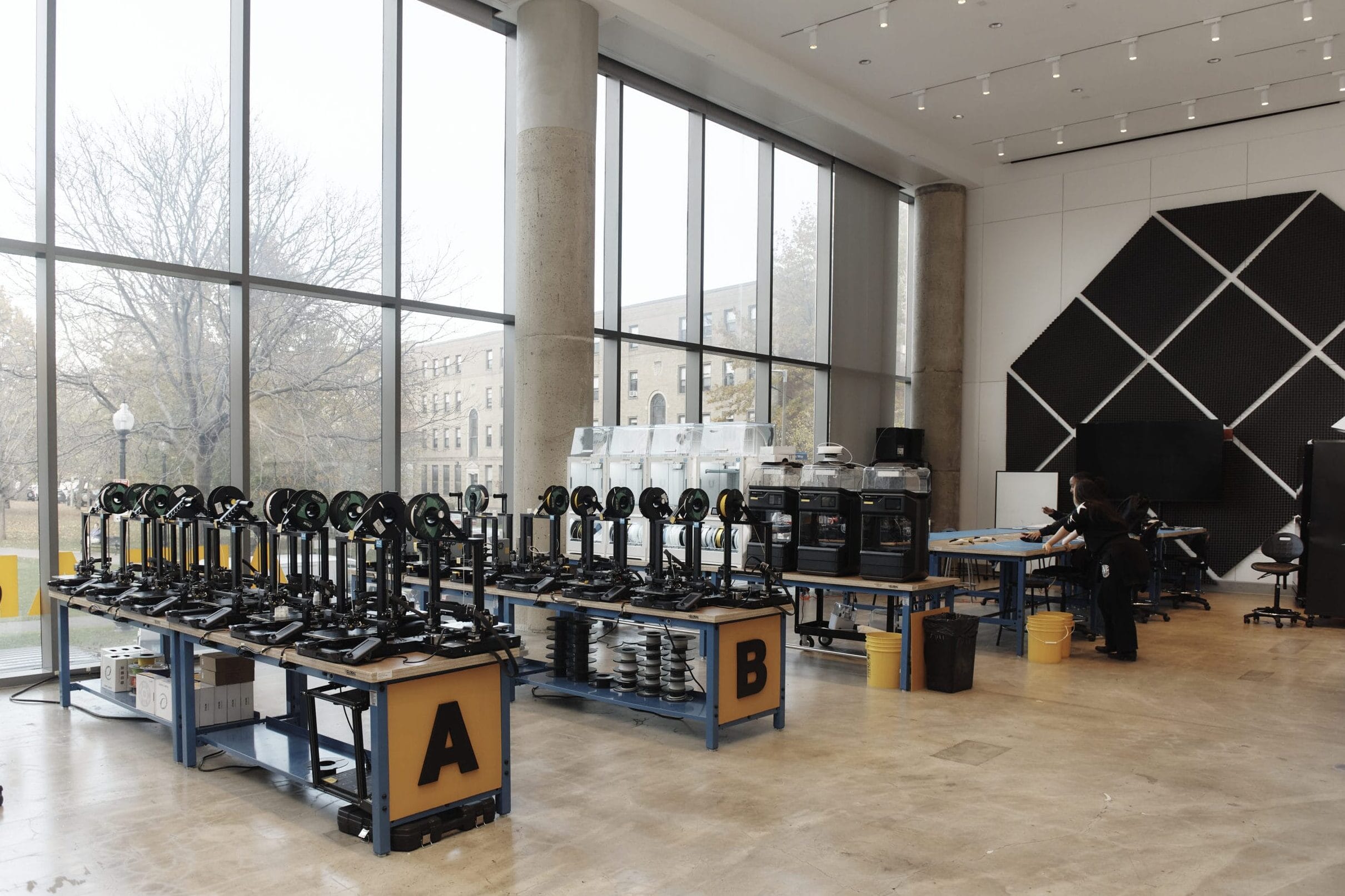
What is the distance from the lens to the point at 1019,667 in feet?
23.5

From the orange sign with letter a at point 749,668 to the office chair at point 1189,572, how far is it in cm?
721

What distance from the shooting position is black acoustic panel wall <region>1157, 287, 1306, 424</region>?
1162cm

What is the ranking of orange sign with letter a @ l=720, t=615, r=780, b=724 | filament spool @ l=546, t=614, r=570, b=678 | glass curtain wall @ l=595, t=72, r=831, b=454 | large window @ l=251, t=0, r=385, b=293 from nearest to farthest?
orange sign with letter a @ l=720, t=615, r=780, b=724 → filament spool @ l=546, t=614, r=570, b=678 → large window @ l=251, t=0, r=385, b=293 → glass curtain wall @ l=595, t=72, r=831, b=454

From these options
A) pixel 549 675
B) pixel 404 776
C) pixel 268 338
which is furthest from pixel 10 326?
pixel 404 776

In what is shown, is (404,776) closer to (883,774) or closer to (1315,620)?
(883,774)

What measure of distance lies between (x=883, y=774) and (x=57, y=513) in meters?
5.52

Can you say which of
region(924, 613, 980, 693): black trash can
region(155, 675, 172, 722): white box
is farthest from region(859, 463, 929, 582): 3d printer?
region(155, 675, 172, 722): white box

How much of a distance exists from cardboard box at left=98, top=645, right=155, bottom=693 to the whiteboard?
10.8 metres

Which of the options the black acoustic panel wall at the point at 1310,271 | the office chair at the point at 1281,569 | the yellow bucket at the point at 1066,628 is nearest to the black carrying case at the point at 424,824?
the yellow bucket at the point at 1066,628

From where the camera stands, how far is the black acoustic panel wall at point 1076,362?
12836 mm

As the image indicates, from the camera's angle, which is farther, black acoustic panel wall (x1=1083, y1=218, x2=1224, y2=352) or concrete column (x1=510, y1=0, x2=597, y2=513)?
black acoustic panel wall (x1=1083, y1=218, x2=1224, y2=352)

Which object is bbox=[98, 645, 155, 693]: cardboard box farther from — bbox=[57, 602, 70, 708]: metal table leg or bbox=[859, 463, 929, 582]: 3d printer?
bbox=[859, 463, 929, 582]: 3d printer

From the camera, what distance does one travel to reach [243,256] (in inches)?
281

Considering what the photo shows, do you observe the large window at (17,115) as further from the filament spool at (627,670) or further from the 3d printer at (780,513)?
the 3d printer at (780,513)
